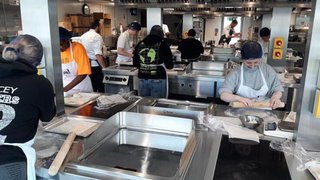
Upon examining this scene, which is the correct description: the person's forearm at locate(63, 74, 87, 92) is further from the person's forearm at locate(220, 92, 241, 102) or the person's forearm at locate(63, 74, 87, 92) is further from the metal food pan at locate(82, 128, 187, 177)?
the person's forearm at locate(220, 92, 241, 102)

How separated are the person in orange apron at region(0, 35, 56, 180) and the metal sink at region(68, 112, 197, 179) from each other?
26cm

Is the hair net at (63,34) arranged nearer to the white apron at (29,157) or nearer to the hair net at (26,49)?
the hair net at (26,49)

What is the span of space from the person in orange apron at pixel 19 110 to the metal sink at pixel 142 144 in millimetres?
259

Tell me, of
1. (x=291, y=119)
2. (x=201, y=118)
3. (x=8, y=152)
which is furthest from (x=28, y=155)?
(x=291, y=119)

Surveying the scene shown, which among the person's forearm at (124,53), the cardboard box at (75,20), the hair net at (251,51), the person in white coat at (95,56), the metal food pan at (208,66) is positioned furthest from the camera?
the cardboard box at (75,20)

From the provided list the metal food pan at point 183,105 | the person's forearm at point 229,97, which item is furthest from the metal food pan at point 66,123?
the person's forearm at point 229,97

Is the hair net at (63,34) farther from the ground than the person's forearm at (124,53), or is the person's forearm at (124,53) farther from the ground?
the hair net at (63,34)

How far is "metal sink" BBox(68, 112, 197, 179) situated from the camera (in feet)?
4.51

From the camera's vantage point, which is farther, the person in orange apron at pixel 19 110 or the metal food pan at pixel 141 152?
the metal food pan at pixel 141 152

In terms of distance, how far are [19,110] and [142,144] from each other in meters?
0.72

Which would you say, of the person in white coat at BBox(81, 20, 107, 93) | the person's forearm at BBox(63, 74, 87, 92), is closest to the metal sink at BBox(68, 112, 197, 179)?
the person's forearm at BBox(63, 74, 87, 92)

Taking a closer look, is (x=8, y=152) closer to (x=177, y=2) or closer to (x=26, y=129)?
(x=26, y=129)

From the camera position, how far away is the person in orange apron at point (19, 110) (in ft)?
3.84

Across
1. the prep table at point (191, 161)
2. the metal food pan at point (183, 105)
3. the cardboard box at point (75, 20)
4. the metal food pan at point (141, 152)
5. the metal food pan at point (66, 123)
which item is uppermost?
the cardboard box at point (75, 20)
